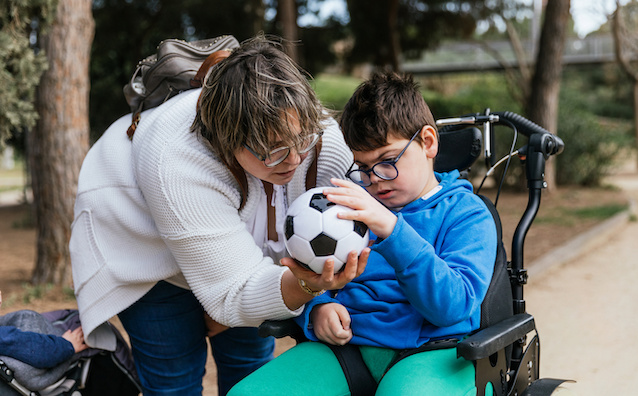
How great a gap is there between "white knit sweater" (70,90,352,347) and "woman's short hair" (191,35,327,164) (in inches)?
6.6

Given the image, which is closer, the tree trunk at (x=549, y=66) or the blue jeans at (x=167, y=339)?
the blue jeans at (x=167, y=339)

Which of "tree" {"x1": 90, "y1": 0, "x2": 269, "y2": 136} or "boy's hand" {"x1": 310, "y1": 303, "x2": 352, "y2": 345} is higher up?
"tree" {"x1": 90, "y1": 0, "x2": 269, "y2": 136}

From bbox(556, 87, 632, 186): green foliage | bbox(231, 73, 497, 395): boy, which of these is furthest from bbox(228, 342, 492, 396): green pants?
bbox(556, 87, 632, 186): green foliage

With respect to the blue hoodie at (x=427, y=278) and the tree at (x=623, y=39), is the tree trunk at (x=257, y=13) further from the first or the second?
the blue hoodie at (x=427, y=278)

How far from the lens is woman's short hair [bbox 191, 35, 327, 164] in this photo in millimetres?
1728

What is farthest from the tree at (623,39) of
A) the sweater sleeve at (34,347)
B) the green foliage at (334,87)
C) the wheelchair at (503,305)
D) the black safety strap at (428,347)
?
the sweater sleeve at (34,347)

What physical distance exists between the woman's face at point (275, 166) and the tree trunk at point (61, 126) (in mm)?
3800

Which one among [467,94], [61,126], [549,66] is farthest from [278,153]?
[467,94]

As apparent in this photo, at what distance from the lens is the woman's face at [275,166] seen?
5.93ft

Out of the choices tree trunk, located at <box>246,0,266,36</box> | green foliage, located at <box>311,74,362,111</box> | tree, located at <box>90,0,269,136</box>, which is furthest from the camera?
green foliage, located at <box>311,74,362,111</box>

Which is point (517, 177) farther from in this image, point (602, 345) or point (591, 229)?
point (602, 345)

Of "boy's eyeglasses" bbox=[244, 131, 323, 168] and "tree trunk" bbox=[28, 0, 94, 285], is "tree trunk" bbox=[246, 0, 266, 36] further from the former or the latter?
"boy's eyeglasses" bbox=[244, 131, 323, 168]

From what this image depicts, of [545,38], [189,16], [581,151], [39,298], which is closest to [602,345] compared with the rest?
[39,298]

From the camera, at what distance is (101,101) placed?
1228cm
